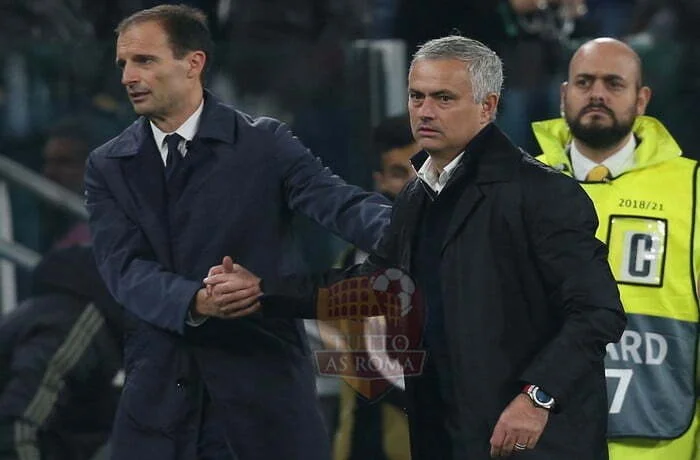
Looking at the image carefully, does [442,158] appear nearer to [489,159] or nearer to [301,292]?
[489,159]

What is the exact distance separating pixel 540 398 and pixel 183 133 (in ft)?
3.91

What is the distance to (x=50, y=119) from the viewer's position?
5.34 meters

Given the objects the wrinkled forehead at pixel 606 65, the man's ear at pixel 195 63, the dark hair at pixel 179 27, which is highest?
the dark hair at pixel 179 27

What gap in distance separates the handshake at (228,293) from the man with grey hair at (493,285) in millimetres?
421

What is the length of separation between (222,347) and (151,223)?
0.33 meters

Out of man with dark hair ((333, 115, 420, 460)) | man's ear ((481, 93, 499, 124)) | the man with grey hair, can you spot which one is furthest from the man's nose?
man with dark hair ((333, 115, 420, 460))

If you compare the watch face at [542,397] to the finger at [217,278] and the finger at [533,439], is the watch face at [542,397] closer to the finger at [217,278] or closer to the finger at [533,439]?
the finger at [533,439]

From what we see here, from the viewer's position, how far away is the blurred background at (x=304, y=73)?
5.21 m

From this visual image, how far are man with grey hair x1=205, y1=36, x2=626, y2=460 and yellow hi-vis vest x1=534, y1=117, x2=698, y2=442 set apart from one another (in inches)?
42.0

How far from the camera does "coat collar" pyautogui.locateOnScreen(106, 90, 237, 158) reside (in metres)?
3.90

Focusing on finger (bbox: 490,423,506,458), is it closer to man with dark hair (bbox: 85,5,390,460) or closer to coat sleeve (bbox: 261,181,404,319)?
coat sleeve (bbox: 261,181,404,319)

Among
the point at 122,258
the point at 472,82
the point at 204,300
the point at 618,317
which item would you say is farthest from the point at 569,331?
the point at 122,258

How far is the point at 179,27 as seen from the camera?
403cm

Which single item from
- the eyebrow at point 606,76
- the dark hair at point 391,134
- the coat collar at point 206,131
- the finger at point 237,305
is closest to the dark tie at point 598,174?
the eyebrow at point 606,76
